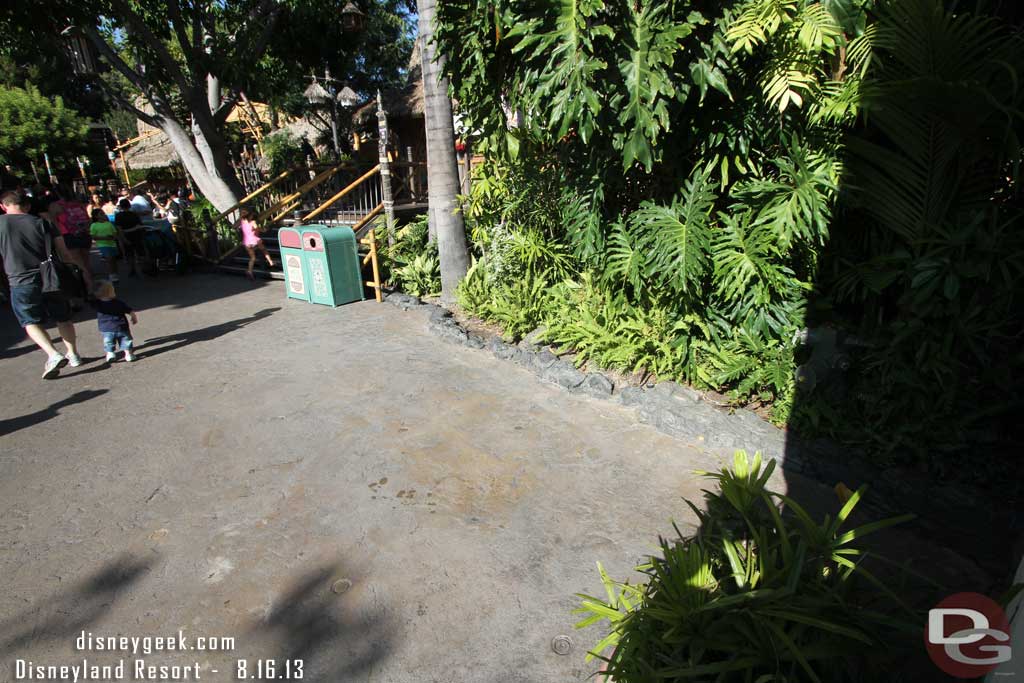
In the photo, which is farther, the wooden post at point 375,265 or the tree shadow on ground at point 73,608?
the wooden post at point 375,265

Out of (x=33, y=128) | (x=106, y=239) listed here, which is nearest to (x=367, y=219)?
(x=106, y=239)

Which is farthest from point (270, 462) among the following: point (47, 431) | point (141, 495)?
point (47, 431)

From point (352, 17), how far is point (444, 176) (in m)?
7.83

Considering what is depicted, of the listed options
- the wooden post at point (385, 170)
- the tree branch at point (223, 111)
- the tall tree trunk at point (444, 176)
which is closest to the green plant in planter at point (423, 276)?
the tall tree trunk at point (444, 176)

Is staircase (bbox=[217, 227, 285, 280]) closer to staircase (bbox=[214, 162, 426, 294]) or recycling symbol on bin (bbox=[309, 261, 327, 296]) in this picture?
staircase (bbox=[214, 162, 426, 294])

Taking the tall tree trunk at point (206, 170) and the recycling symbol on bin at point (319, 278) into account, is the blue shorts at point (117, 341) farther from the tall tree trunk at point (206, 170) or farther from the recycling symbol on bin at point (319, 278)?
the tall tree trunk at point (206, 170)

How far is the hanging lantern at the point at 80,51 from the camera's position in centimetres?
1062

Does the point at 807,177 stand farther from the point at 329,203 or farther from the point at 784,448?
the point at 329,203

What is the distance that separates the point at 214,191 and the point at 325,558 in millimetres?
11856

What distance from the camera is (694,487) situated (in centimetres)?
355

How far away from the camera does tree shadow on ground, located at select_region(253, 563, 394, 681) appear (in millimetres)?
2395

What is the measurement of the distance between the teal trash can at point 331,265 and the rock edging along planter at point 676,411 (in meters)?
3.34

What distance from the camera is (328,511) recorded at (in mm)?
3438

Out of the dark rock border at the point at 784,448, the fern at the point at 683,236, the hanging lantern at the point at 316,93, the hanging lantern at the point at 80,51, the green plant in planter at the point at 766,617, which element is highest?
the hanging lantern at the point at 80,51
